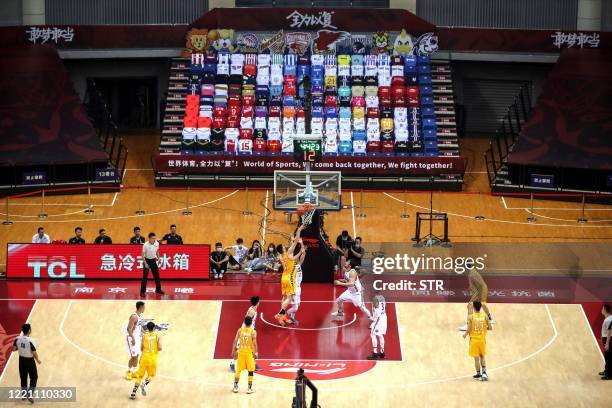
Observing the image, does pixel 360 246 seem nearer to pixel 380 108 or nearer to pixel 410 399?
pixel 410 399

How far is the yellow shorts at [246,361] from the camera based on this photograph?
92.4 ft

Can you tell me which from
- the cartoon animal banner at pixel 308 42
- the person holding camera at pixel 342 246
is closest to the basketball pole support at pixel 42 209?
the cartoon animal banner at pixel 308 42

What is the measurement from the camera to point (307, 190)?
36.9 m

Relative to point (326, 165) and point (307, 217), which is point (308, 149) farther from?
point (326, 165)

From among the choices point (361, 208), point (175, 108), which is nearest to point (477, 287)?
point (361, 208)

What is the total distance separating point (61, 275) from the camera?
35406mm

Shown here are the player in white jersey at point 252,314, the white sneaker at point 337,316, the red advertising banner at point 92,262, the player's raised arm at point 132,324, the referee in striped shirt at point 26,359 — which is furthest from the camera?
the red advertising banner at point 92,262

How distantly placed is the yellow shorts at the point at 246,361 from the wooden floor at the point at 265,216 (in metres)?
10.7

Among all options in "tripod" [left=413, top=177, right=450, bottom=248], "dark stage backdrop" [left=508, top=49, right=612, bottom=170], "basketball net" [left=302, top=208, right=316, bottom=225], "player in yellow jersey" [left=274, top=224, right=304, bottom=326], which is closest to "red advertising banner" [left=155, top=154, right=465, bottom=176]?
"dark stage backdrop" [left=508, top=49, right=612, bottom=170]

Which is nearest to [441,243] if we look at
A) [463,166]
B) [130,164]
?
[463,166]

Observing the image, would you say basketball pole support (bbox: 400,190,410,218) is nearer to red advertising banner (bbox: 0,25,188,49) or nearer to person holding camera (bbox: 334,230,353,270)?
person holding camera (bbox: 334,230,353,270)

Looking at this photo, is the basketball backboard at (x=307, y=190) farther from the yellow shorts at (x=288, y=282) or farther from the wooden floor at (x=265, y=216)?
the yellow shorts at (x=288, y=282)

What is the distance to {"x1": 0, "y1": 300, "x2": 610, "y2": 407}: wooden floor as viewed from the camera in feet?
93.5

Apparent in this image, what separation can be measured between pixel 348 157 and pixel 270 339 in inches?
573
